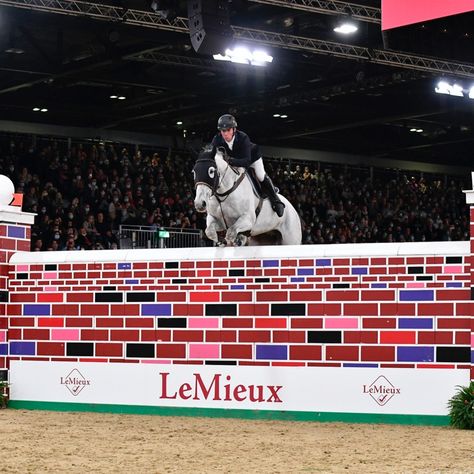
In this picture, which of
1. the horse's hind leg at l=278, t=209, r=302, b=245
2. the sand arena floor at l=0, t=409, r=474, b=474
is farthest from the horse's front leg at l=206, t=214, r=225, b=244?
the sand arena floor at l=0, t=409, r=474, b=474

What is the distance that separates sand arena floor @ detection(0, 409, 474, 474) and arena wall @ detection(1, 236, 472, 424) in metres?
0.51

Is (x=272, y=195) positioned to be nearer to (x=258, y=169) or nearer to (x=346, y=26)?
(x=258, y=169)

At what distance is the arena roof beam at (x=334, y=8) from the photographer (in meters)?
25.7

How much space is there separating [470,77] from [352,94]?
6.30 m

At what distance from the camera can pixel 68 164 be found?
35750 mm

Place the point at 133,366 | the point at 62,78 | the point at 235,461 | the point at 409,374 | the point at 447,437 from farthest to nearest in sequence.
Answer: the point at 62,78 → the point at 133,366 → the point at 409,374 → the point at 447,437 → the point at 235,461

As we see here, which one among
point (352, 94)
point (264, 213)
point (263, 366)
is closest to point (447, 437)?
point (263, 366)

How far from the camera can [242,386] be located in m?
13.2

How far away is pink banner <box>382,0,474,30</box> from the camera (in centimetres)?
1359

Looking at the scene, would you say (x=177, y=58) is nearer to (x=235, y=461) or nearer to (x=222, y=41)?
(x=222, y=41)

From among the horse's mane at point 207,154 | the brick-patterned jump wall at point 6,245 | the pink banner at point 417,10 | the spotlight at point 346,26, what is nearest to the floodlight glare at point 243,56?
the spotlight at point 346,26

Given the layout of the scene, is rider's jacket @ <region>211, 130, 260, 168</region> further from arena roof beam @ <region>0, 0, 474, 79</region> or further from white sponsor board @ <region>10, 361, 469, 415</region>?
arena roof beam @ <region>0, 0, 474, 79</region>

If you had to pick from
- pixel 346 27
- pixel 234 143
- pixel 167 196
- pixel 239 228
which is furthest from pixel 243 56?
pixel 239 228

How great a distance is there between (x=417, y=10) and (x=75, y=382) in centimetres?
653
